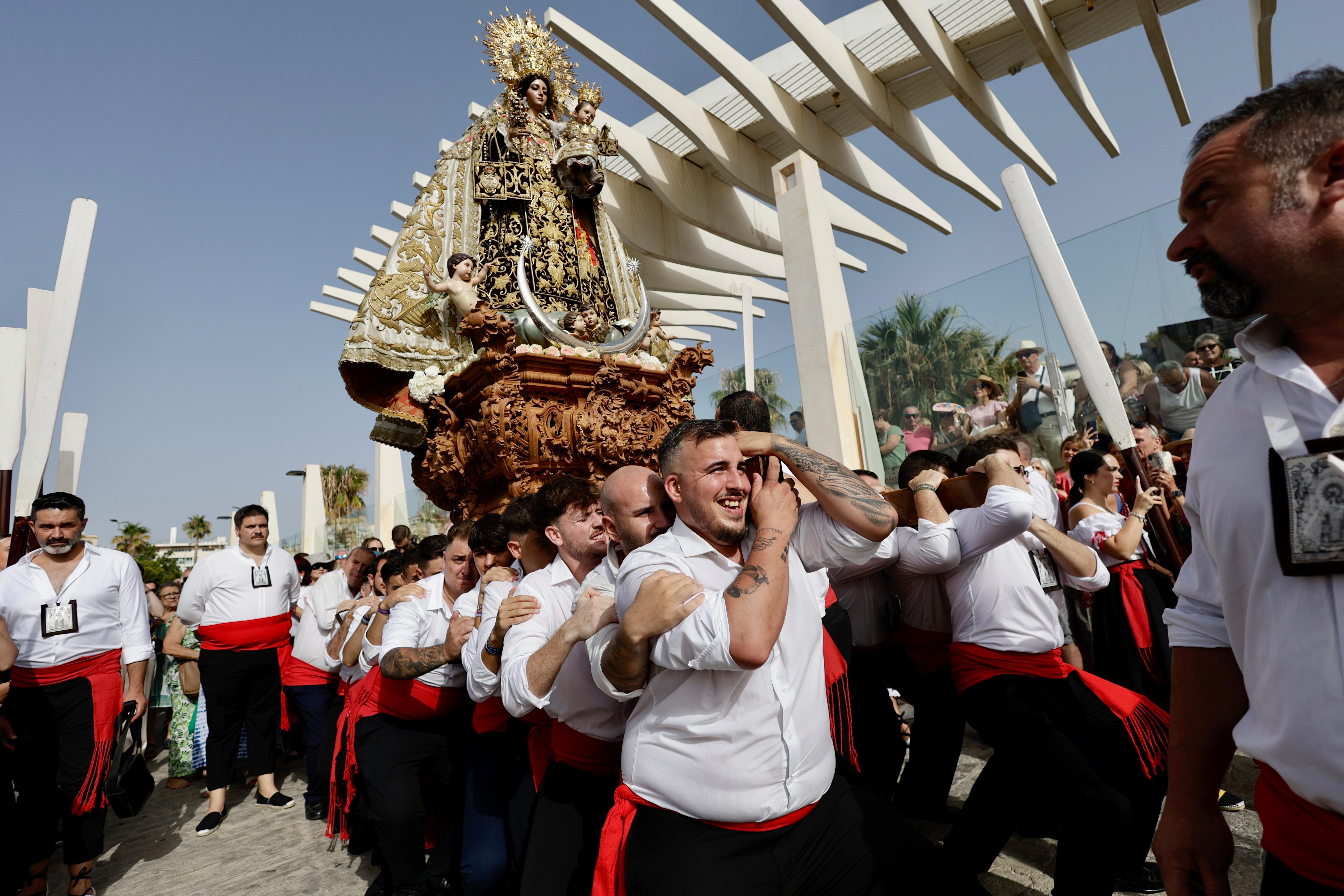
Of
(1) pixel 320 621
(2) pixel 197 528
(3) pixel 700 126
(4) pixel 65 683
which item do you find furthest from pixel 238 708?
(2) pixel 197 528

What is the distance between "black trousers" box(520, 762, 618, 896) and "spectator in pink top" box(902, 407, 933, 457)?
765cm

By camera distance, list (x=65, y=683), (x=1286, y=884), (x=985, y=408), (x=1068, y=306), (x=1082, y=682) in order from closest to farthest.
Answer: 1. (x=1286, y=884)
2. (x=1082, y=682)
3. (x=65, y=683)
4. (x=1068, y=306)
5. (x=985, y=408)

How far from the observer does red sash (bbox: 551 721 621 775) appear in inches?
94.5

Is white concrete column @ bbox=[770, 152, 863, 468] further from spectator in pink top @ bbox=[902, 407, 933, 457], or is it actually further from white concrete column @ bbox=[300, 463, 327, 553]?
white concrete column @ bbox=[300, 463, 327, 553]

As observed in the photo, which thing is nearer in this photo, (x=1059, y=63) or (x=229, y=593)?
(x=229, y=593)

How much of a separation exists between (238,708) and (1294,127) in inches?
246

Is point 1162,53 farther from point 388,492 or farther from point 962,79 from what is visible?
point 388,492

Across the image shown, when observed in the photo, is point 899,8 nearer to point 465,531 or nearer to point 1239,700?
point 465,531

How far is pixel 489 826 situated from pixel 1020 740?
211 centimetres

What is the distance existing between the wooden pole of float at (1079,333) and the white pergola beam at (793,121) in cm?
477

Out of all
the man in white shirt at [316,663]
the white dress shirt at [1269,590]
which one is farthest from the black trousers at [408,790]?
the white dress shirt at [1269,590]

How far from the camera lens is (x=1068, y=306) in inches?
217

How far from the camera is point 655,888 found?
175 centimetres

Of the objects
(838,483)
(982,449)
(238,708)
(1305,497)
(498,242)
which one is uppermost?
(498,242)
